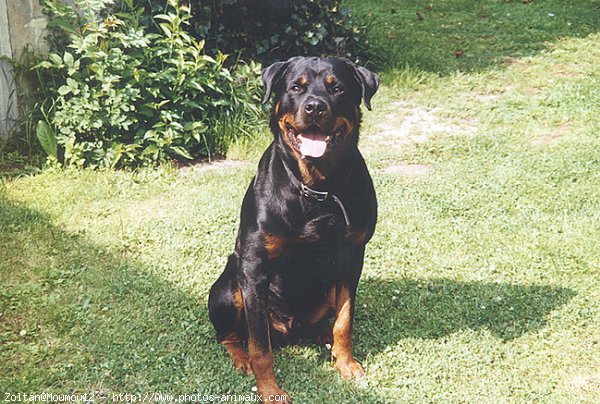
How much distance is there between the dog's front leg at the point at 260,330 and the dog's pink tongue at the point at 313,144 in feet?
1.92

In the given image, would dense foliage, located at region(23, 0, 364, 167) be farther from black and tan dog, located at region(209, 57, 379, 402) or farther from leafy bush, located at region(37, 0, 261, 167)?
black and tan dog, located at region(209, 57, 379, 402)

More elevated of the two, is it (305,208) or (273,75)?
(273,75)

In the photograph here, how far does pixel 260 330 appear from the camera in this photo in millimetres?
3285

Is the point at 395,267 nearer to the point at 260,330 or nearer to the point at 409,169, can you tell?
the point at 260,330

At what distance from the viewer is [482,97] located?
7.99m

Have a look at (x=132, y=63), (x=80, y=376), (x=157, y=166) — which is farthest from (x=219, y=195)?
(x=80, y=376)

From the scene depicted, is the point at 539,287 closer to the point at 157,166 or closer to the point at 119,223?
the point at 119,223

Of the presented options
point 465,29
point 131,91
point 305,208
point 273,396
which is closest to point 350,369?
point 273,396

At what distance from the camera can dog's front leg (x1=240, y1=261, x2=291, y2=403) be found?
3.26 metres

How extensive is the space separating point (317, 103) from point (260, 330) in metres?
1.09

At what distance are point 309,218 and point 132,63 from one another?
3217mm

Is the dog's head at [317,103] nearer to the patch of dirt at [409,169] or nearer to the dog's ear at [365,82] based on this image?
the dog's ear at [365,82]

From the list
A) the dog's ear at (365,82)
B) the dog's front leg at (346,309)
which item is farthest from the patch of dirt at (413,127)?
the dog's front leg at (346,309)

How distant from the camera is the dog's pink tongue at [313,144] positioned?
124 inches
